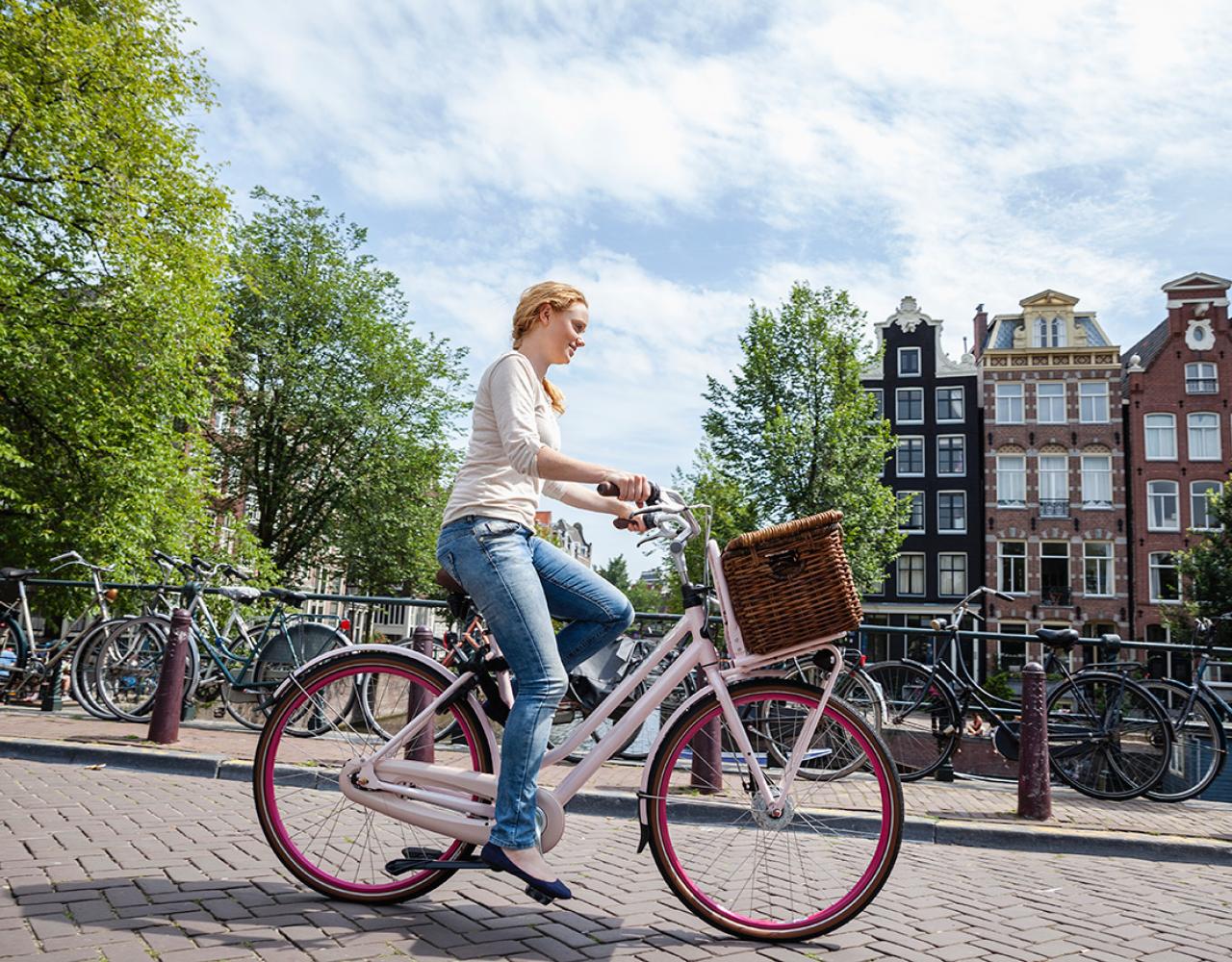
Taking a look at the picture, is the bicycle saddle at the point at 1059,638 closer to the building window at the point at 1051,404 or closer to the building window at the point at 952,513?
the building window at the point at 952,513

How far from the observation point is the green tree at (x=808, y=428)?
93.0 feet

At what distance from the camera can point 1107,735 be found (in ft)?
23.6

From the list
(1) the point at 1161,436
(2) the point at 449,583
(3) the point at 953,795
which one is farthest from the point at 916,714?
(1) the point at 1161,436

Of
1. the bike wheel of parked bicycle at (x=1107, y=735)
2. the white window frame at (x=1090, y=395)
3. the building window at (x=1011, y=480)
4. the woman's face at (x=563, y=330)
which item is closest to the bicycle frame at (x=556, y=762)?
the woman's face at (x=563, y=330)

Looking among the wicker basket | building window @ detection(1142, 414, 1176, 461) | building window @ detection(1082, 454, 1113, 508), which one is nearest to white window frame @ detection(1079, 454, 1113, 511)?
building window @ detection(1082, 454, 1113, 508)

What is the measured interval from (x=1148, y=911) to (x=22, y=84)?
2032 centimetres

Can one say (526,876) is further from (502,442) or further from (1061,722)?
(1061,722)

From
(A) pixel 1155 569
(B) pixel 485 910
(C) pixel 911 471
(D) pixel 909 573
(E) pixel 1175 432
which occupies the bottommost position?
(B) pixel 485 910

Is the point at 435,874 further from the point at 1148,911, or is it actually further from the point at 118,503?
the point at 118,503

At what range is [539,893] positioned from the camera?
9.68 ft

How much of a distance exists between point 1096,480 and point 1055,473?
1417mm

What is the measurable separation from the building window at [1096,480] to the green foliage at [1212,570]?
725 cm

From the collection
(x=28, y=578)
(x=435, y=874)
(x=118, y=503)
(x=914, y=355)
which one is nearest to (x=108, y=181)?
(x=118, y=503)

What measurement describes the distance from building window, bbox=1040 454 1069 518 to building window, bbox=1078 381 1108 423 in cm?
164
